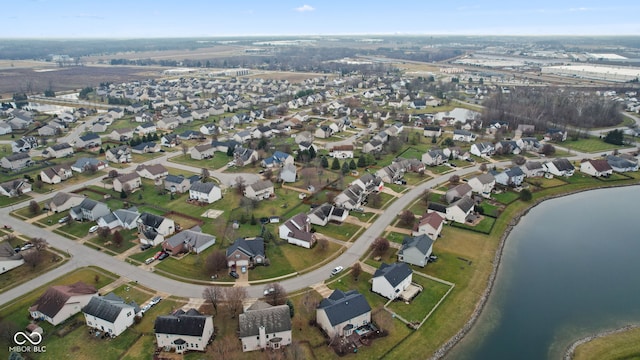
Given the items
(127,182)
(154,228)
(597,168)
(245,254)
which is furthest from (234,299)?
(597,168)

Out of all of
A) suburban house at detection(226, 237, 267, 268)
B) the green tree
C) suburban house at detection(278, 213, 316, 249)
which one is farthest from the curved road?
the green tree

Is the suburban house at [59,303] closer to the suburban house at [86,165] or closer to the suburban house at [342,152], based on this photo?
the suburban house at [86,165]

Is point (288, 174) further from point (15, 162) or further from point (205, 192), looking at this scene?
point (15, 162)

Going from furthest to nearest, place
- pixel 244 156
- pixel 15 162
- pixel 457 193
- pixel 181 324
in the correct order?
pixel 244 156, pixel 15 162, pixel 457 193, pixel 181 324

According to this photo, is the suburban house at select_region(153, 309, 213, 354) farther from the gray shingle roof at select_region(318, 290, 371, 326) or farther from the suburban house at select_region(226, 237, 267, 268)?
the suburban house at select_region(226, 237, 267, 268)

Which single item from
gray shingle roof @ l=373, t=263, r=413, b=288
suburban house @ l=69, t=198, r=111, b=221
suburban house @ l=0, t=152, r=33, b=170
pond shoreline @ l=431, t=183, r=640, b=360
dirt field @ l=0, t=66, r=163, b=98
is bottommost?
pond shoreline @ l=431, t=183, r=640, b=360

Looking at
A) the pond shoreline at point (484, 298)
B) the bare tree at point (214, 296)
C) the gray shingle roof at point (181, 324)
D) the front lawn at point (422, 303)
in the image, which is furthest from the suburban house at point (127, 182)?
the pond shoreline at point (484, 298)
